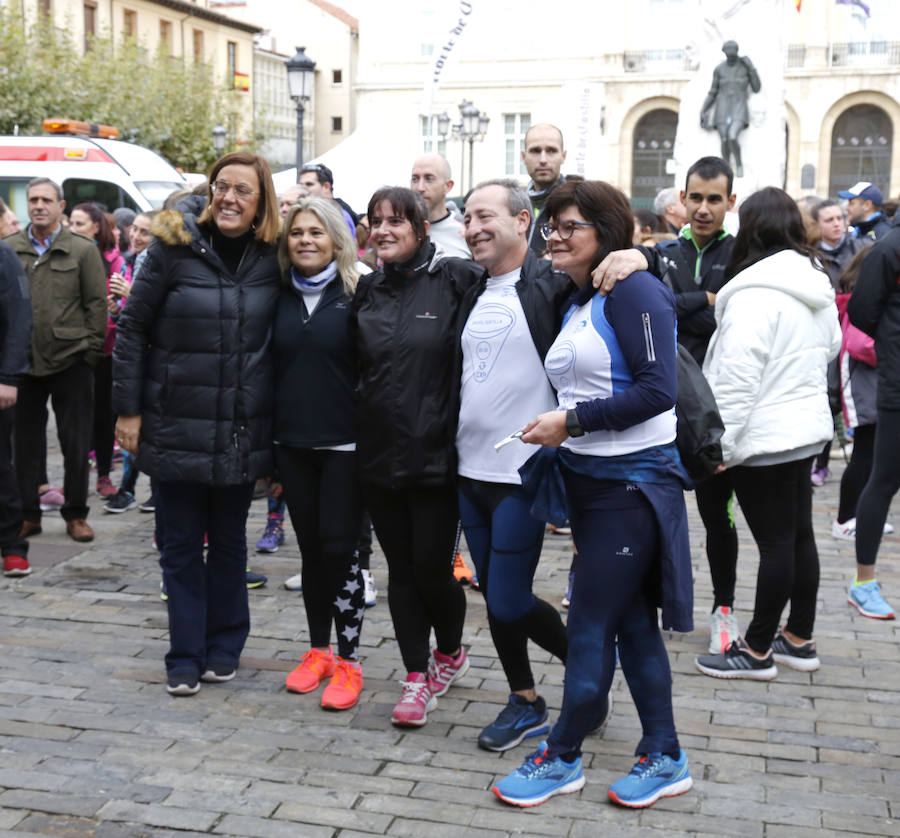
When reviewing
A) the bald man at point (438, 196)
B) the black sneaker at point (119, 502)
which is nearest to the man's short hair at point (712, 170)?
the bald man at point (438, 196)

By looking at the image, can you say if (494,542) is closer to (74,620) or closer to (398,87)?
(74,620)

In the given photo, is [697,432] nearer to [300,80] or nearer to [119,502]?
[119,502]

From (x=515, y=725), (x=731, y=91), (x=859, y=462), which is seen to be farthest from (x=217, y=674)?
(x=731, y=91)

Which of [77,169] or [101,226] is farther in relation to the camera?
[77,169]

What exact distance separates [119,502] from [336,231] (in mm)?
4144

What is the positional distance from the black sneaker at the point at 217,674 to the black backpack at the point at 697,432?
218cm

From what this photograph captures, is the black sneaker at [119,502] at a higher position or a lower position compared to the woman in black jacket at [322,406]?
lower

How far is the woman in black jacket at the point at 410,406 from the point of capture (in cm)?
436

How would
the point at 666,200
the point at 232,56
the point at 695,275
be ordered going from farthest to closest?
the point at 232,56 < the point at 666,200 < the point at 695,275

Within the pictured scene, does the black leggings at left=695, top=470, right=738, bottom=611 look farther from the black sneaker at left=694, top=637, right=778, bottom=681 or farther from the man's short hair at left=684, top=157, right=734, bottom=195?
the man's short hair at left=684, top=157, right=734, bottom=195

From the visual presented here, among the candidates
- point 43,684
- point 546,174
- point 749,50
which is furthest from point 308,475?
point 749,50

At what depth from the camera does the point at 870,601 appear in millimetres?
6098

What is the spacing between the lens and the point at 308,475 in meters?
4.79

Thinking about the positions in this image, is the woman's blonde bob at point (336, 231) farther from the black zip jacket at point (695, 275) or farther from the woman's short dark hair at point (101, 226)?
the woman's short dark hair at point (101, 226)
